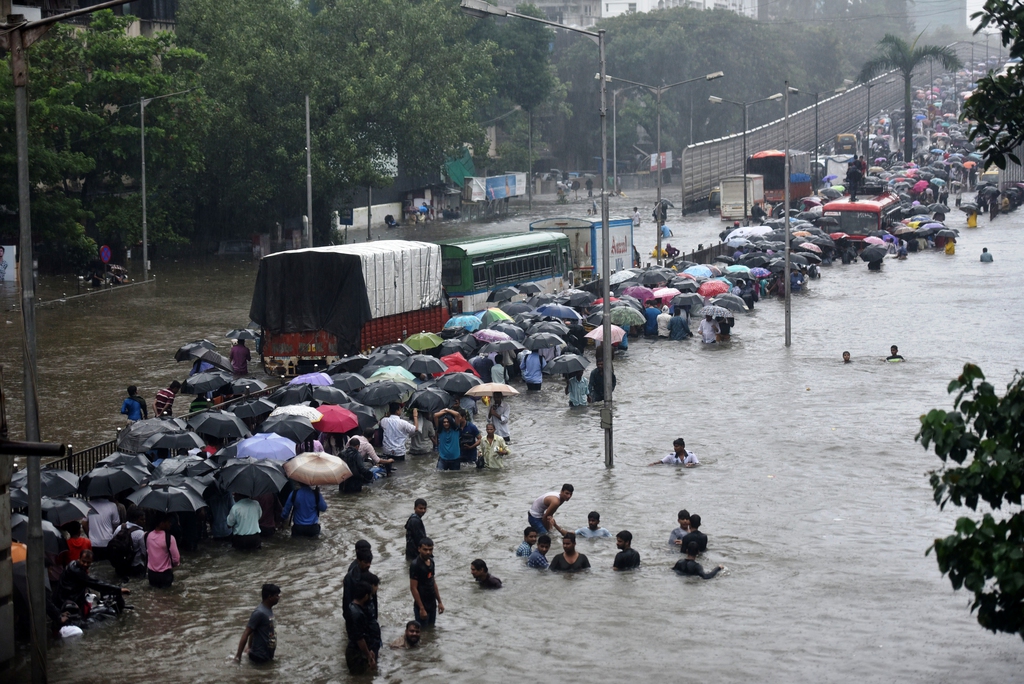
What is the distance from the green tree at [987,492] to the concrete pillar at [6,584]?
871 cm

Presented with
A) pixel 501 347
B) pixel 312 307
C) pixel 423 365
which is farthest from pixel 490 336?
pixel 312 307

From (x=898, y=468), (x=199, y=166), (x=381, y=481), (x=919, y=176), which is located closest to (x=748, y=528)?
(x=898, y=468)

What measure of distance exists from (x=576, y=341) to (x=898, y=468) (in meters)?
11.3

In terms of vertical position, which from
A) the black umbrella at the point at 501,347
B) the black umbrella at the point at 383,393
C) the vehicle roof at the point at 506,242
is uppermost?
the vehicle roof at the point at 506,242

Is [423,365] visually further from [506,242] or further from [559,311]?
[506,242]

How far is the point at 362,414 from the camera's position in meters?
21.1

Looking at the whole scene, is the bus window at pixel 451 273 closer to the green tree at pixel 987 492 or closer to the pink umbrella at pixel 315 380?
the pink umbrella at pixel 315 380

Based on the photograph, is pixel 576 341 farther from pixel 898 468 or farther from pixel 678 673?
pixel 678 673

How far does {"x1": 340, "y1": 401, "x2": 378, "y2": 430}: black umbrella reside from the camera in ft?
68.9

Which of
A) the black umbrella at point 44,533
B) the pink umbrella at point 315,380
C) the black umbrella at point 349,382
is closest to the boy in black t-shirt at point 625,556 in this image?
the black umbrella at point 44,533

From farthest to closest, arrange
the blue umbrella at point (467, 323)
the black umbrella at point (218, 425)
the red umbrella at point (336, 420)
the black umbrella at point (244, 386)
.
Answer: the blue umbrella at point (467, 323) → the black umbrella at point (244, 386) → the red umbrella at point (336, 420) → the black umbrella at point (218, 425)

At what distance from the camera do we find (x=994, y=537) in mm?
8766

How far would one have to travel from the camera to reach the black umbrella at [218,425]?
1908cm

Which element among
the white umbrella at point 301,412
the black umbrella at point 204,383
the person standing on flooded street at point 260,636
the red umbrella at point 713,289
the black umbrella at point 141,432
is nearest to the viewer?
the person standing on flooded street at point 260,636
